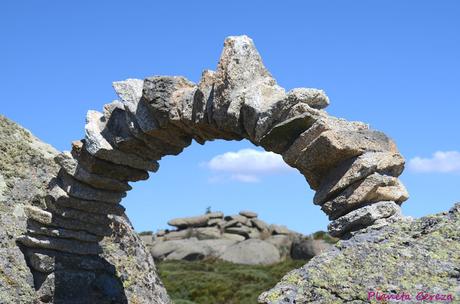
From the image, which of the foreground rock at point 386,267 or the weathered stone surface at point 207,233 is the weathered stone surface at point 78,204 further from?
the weathered stone surface at point 207,233

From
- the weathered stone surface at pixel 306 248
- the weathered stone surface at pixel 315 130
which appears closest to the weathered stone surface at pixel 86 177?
the weathered stone surface at pixel 315 130

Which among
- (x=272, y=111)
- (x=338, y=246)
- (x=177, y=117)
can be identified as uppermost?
(x=177, y=117)

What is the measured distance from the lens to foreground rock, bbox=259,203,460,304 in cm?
703

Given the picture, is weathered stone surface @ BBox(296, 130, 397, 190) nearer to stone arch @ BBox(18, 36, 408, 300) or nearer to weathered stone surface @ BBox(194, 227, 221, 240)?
stone arch @ BBox(18, 36, 408, 300)

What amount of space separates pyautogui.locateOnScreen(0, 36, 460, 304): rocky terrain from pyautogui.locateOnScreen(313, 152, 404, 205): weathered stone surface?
0.8 inches

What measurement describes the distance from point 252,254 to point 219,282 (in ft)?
54.3

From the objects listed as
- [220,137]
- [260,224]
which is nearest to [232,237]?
[260,224]

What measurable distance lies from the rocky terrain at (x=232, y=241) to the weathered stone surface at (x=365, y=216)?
3675 centimetres

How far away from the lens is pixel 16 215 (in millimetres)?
14047

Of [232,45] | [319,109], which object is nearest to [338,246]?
[319,109]

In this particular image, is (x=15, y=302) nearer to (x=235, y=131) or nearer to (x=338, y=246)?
(x=235, y=131)

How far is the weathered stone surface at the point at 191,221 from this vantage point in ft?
221

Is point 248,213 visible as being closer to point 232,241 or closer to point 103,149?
point 232,241

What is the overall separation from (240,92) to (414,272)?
394 cm
